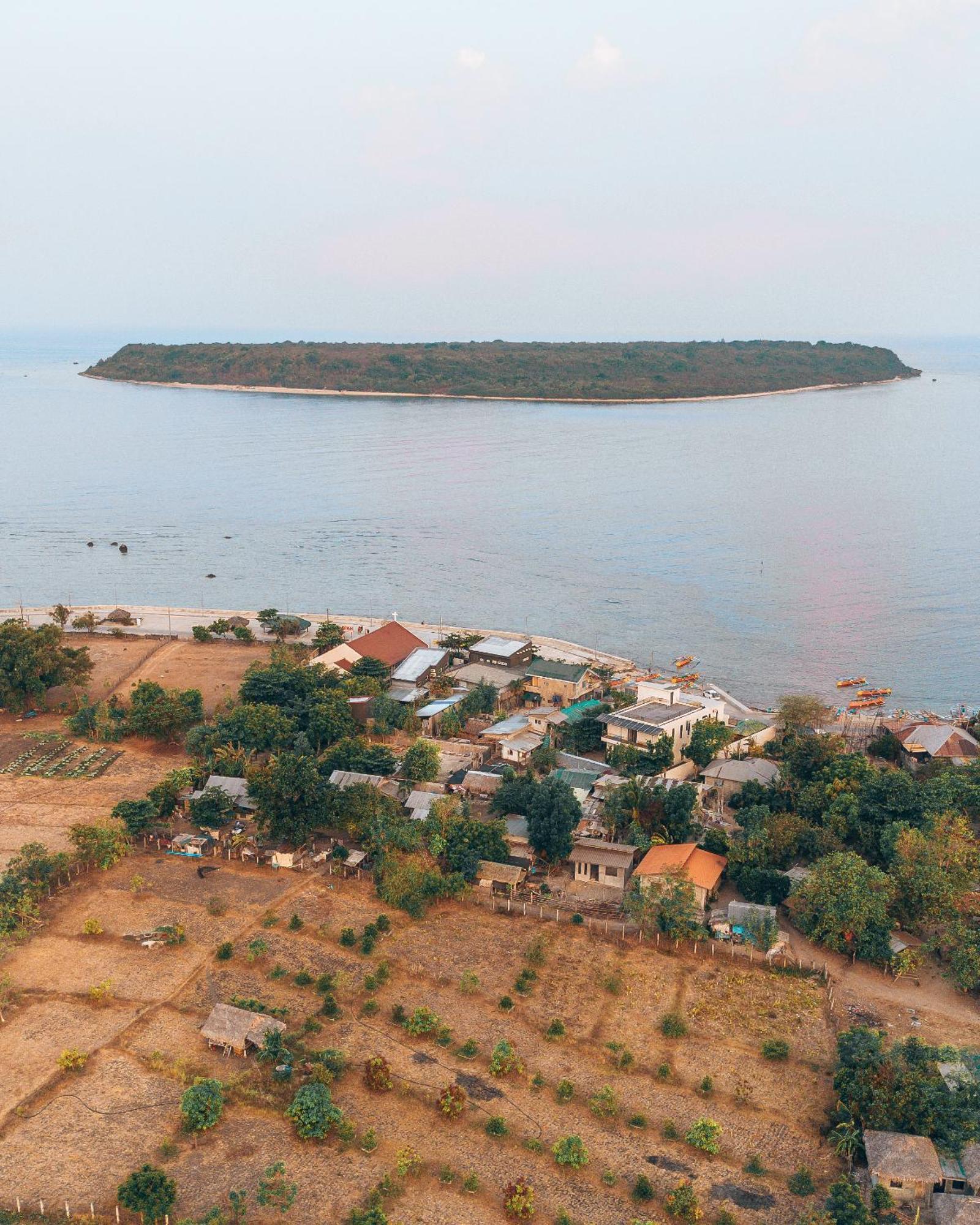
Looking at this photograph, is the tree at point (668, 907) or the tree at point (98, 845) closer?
the tree at point (668, 907)

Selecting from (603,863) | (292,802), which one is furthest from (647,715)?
(292,802)

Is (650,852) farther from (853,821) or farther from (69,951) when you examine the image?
(69,951)

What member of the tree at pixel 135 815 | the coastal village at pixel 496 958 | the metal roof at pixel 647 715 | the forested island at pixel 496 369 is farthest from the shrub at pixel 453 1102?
the forested island at pixel 496 369

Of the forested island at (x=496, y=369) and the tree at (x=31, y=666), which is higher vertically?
the forested island at (x=496, y=369)

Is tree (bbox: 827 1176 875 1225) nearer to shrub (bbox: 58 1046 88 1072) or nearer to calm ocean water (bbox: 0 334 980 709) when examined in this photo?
shrub (bbox: 58 1046 88 1072)

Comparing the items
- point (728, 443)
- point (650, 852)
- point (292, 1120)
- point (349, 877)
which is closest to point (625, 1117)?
point (292, 1120)

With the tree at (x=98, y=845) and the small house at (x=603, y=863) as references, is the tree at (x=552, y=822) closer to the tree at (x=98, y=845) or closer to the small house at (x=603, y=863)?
the small house at (x=603, y=863)

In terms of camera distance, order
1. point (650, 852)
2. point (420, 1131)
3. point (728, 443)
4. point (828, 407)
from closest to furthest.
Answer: point (420, 1131), point (650, 852), point (728, 443), point (828, 407)
